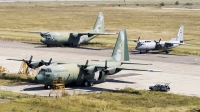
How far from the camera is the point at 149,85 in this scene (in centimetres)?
5912

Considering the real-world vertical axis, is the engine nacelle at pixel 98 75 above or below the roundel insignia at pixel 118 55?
below

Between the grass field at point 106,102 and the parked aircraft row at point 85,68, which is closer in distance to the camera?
the grass field at point 106,102

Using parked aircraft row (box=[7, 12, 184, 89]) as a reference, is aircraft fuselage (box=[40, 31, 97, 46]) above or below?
above

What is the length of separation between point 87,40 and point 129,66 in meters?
29.5

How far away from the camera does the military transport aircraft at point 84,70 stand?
53.0m

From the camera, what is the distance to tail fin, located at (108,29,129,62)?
60812 mm

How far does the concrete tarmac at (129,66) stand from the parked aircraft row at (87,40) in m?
1.53

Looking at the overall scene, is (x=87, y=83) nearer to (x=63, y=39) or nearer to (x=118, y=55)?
(x=118, y=55)

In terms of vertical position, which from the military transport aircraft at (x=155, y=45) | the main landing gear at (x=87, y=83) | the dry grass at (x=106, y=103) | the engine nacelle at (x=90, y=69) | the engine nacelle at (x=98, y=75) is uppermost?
the military transport aircraft at (x=155, y=45)

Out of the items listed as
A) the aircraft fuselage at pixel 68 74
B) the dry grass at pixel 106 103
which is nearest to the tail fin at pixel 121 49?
the aircraft fuselage at pixel 68 74

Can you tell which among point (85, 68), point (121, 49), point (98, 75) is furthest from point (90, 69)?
point (121, 49)

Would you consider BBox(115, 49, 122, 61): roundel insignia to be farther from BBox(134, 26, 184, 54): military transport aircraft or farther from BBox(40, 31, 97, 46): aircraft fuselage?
BBox(40, 31, 97, 46): aircraft fuselage

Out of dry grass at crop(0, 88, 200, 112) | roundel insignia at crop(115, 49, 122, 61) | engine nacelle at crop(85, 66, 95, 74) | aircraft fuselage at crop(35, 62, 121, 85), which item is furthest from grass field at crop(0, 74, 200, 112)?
roundel insignia at crop(115, 49, 122, 61)

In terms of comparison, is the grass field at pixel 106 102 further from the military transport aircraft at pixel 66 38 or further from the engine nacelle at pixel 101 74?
the military transport aircraft at pixel 66 38
